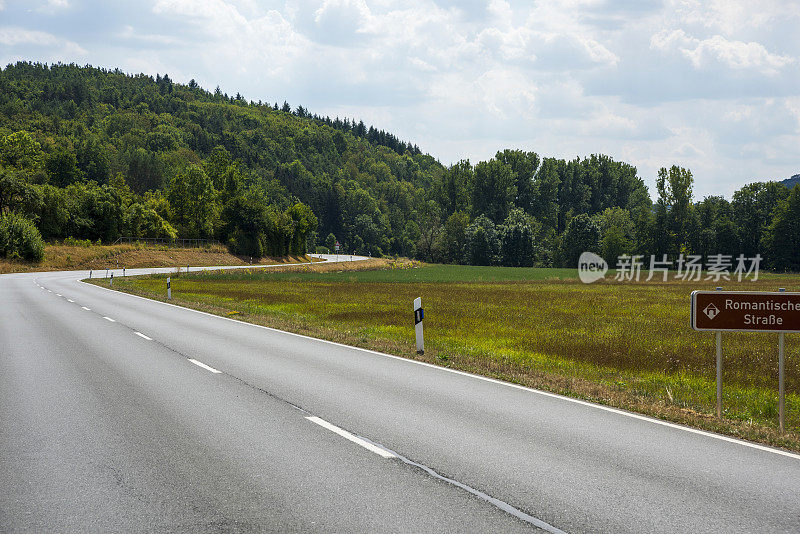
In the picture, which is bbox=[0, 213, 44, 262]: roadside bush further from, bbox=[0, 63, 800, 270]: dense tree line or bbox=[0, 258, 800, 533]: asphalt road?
bbox=[0, 258, 800, 533]: asphalt road

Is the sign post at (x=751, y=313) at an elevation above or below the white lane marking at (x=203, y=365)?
above

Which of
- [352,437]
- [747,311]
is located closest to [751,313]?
[747,311]

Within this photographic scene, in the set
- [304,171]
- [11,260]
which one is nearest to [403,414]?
[11,260]

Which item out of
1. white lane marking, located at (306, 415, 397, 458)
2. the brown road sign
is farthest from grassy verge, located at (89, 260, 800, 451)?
white lane marking, located at (306, 415, 397, 458)

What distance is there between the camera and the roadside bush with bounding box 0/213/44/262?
6531 cm

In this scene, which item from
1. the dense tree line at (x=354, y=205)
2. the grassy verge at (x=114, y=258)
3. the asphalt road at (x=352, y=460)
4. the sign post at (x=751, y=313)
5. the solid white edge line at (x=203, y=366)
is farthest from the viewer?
the dense tree line at (x=354, y=205)

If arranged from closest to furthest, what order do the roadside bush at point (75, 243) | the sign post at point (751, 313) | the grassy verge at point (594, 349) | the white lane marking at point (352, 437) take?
1. the white lane marking at point (352, 437)
2. the sign post at point (751, 313)
3. the grassy verge at point (594, 349)
4. the roadside bush at point (75, 243)

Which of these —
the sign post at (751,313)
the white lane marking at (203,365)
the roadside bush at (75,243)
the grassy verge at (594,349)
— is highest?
the roadside bush at (75,243)

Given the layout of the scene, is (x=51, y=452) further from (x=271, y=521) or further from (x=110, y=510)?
(x=271, y=521)

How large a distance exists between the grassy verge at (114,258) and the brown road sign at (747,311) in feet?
232

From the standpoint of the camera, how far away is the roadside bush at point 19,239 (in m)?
65.3

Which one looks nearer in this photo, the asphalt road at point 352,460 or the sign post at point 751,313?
the asphalt road at point 352,460

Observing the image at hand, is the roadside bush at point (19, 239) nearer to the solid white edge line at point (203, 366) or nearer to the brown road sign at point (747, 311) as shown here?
the solid white edge line at point (203, 366)

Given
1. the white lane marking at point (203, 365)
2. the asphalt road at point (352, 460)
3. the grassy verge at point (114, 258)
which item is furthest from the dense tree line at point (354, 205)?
the asphalt road at point (352, 460)
